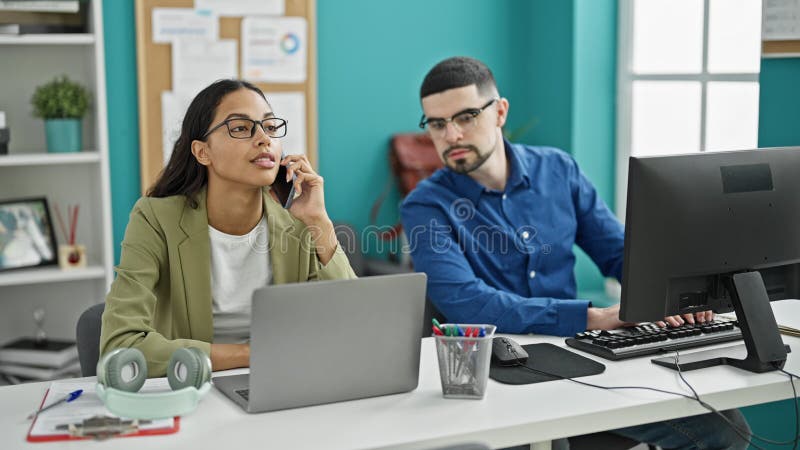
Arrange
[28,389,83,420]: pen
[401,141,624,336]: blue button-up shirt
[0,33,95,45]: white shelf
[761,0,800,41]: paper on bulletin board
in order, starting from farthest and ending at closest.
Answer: [0,33,95,45]: white shelf → [761,0,800,41]: paper on bulletin board → [401,141,624,336]: blue button-up shirt → [28,389,83,420]: pen

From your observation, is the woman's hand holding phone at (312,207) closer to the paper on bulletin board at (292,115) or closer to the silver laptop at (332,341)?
the silver laptop at (332,341)

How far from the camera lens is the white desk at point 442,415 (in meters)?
1.51

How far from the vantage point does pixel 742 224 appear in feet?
6.34

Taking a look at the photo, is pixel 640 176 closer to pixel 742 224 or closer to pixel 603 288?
pixel 742 224

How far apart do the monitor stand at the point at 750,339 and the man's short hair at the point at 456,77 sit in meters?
0.98

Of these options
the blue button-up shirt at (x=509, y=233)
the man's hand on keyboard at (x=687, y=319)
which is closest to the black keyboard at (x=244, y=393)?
the blue button-up shirt at (x=509, y=233)

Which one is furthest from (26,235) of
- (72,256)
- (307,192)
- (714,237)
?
(714,237)

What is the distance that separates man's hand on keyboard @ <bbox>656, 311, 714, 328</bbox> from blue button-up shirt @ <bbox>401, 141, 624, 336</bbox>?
349 millimetres

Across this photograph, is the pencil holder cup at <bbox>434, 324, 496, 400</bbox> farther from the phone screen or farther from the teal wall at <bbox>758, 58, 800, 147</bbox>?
the teal wall at <bbox>758, 58, 800, 147</bbox>

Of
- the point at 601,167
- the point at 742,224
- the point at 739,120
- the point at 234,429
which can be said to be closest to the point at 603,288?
the point at 601,167

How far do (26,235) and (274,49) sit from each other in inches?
50.4

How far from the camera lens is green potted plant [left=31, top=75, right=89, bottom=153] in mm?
3523

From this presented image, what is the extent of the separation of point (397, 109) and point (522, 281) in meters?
1.82

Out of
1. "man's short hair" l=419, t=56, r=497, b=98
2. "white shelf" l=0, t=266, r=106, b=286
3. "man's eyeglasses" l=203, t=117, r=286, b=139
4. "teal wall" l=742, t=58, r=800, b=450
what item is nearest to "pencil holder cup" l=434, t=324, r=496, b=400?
"man's eyeglasses" l=203, t=117, r=286, b=139
